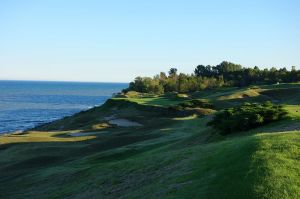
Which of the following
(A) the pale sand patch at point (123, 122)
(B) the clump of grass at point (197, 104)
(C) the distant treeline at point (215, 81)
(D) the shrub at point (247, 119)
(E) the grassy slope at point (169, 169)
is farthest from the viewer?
(C) the distant treeline at point (215, 81)

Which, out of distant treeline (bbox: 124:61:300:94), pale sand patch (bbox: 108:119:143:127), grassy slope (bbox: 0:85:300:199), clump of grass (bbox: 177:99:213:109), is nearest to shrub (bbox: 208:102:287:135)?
grassy slope (bbox: 0:85:300:199)

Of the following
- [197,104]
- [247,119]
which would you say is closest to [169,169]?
[247,119]

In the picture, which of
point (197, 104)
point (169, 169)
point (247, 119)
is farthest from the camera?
point (197, 104)

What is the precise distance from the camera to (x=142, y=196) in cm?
1585

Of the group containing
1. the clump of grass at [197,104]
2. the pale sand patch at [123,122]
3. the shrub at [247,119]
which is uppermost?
the shrub at [247,119]

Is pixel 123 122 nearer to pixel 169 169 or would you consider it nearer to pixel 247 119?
pixel 247 119

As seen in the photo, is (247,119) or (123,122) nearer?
(247,119)

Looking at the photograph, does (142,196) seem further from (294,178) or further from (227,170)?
(294,178)

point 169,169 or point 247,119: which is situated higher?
point 247,119

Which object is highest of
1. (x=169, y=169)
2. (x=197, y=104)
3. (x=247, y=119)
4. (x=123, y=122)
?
(x=247, y=119)

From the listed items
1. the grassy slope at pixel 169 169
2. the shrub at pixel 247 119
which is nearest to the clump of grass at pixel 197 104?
the grassy slope at pixel 169 169

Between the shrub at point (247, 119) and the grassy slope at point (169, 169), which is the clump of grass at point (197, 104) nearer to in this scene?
the grassy slope at point (169, 169)

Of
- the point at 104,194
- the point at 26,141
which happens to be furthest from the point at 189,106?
the point at 104,194

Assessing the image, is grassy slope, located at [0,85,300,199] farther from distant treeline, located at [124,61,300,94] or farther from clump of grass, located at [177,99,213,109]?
distant treeline, located at [124,61,300,94]
